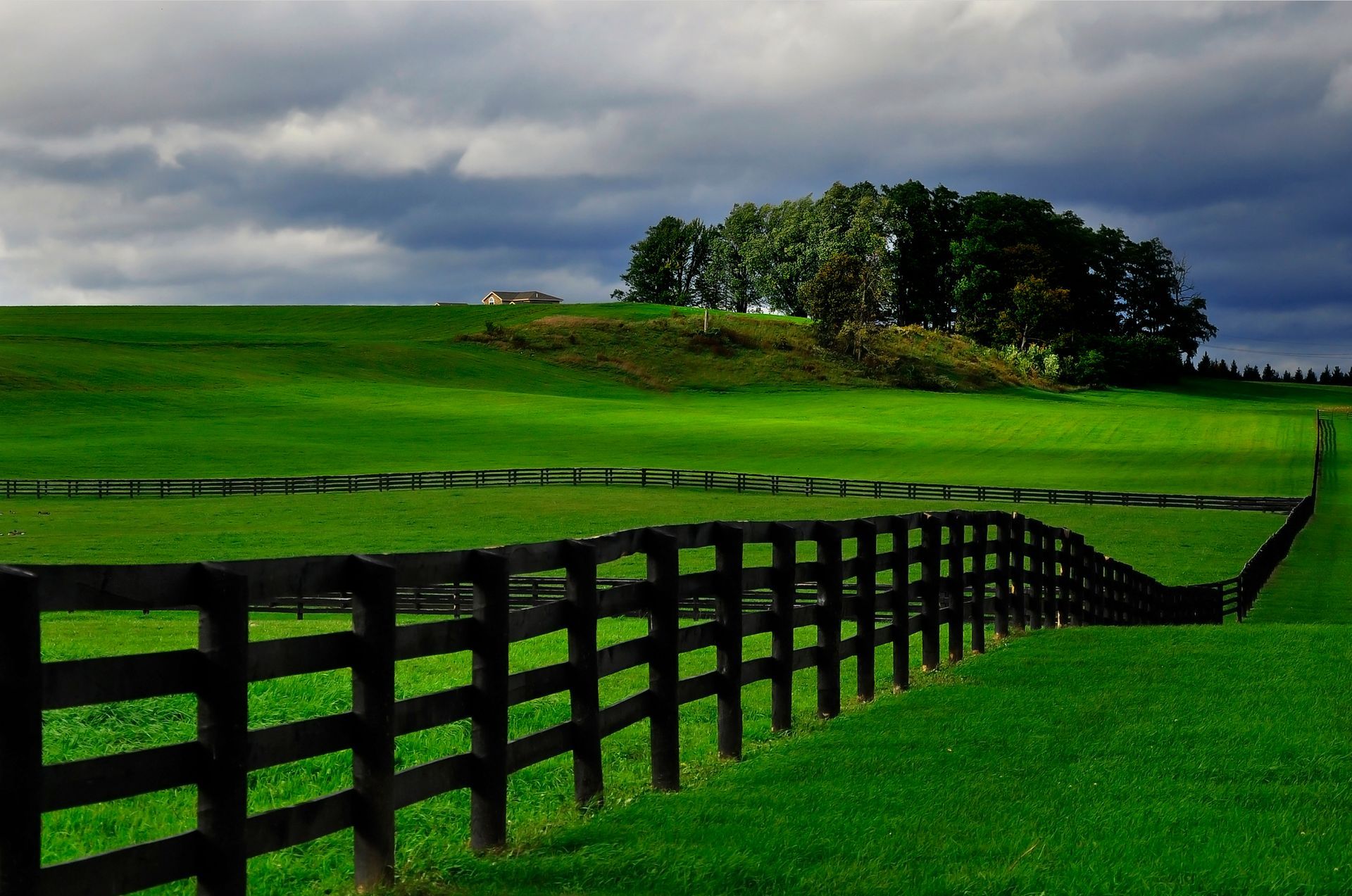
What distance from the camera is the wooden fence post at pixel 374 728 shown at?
507cm

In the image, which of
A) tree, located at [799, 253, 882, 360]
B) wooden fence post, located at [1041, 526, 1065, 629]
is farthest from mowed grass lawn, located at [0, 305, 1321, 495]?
wooden fence post, located at [1041, 526, 1065, 629]

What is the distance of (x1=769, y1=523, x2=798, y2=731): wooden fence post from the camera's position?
8.41m

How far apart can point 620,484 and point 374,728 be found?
58.1 m

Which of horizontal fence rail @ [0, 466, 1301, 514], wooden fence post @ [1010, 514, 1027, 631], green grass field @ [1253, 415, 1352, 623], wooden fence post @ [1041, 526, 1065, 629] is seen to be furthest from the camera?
horizontal fence rail @ [0, 466, 1301, 514]

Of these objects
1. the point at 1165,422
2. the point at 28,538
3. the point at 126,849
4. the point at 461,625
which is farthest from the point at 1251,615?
the point at 1165,422

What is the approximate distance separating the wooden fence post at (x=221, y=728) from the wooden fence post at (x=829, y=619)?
5207mm

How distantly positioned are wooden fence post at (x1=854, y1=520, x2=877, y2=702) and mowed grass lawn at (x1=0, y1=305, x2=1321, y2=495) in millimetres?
54407

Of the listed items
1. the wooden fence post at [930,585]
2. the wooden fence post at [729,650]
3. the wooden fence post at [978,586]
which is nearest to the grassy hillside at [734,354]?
the wooden fence post at [978,586]

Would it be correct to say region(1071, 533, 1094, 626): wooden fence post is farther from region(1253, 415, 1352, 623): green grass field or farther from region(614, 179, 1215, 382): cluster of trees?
region(614, 179, 1215, 382): cluster of trees

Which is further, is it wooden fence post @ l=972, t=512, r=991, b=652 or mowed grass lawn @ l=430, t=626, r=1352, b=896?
wooden fence post @ l=972, t=512, r=991, b=652

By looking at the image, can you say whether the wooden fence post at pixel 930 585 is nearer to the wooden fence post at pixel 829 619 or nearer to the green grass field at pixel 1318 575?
the wooden fence post at pixel 829 619

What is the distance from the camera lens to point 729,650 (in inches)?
312

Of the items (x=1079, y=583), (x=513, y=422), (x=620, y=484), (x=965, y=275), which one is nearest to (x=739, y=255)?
(x=965, y=275)

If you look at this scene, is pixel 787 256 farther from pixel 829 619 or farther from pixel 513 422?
pixel 829 619
